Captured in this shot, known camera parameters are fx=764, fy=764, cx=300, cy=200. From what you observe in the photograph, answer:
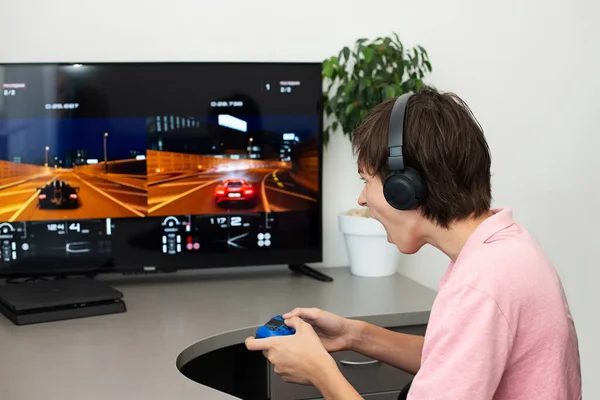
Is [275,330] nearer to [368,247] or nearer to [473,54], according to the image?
[368,247]

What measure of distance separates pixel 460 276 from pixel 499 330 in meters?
0.10

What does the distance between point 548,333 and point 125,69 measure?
1516 millimetres

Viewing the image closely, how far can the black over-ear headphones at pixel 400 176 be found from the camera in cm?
126

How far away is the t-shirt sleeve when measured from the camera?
3.65 feet

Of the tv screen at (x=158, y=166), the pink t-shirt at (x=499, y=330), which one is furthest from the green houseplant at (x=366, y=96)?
the pink t-shirt at (x=499, y=330)

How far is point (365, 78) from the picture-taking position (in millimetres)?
2430

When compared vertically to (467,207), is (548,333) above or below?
below

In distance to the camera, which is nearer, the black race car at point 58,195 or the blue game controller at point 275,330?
the blue game controller at point 275,330

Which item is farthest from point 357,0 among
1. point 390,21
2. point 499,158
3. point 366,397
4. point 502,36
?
point 366,397

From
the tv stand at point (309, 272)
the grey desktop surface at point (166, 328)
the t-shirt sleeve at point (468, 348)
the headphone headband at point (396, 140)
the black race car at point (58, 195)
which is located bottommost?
the grey desktop surface at point (166, 328)

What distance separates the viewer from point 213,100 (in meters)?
2.31

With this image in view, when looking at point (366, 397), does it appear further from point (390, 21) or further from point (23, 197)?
point (390, 21)
